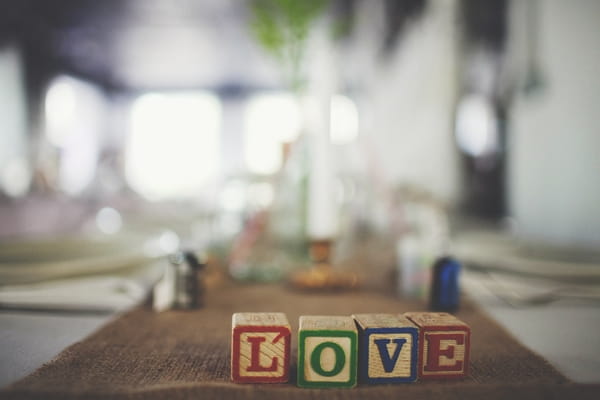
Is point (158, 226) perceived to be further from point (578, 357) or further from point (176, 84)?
point (176, 84)

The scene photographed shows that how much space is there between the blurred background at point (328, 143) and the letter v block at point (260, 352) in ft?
1.22

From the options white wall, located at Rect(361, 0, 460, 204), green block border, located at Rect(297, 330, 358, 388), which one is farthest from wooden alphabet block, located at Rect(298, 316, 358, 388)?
white wall, located at Rect(361, 0, 460, 204)

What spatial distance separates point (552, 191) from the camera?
172 centimetres

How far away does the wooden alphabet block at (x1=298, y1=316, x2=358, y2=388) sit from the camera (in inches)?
15.7

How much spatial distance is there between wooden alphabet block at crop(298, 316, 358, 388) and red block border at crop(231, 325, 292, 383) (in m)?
0.02

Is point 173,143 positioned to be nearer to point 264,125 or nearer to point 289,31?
point 264,125

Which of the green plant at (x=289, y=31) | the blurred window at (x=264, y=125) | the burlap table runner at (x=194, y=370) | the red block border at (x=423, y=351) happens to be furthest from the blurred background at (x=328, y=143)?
the blurred window at (x=264, y=125)

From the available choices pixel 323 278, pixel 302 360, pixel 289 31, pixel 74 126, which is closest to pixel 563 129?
pixel 289 31

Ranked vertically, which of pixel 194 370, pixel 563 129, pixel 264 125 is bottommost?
pixel 194 370

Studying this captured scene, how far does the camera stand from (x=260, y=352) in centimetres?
41

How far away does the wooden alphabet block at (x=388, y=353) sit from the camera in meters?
0.41

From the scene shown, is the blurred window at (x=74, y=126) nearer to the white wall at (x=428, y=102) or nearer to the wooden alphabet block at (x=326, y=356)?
the white wall at (x=428, y=102)

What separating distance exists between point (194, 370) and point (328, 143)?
0.48 metres

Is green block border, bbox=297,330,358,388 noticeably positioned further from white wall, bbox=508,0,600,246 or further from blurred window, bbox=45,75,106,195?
blurred window, bbox=45,75,106,195
